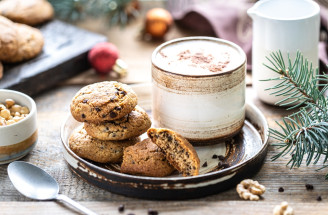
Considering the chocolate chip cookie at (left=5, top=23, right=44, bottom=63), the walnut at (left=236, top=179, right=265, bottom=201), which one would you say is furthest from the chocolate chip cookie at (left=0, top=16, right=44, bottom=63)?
the walnut at (left=236, top=179, right=265, bottom=201)

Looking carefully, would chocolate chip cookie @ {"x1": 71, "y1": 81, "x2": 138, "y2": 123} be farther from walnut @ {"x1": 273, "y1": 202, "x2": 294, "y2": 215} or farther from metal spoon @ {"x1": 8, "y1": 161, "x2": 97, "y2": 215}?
walnut @ {"x1": 273, "y1": 202, "x2": 294, "y2": 215}

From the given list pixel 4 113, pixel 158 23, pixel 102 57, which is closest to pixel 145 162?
pixel 4 113

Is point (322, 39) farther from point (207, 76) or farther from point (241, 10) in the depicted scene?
point (207, 76)

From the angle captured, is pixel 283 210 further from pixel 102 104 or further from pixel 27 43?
pixel 27 43

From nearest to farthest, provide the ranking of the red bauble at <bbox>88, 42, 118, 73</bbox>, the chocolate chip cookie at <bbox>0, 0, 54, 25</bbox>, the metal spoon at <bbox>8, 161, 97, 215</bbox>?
the metal spoon at <bbox>8, 161, 97, 215</bbox>, the red bauble at <bbox>88, 42, 118, 73</bbox>, the chocolate chip cookie at <bbox>0, 0, 54, 25</bbox>

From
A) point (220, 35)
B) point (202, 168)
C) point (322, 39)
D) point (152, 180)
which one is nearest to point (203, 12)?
point (220, 35)

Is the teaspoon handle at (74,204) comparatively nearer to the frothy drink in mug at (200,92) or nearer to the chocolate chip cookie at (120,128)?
the chocolate chip cookie at (120,128)
